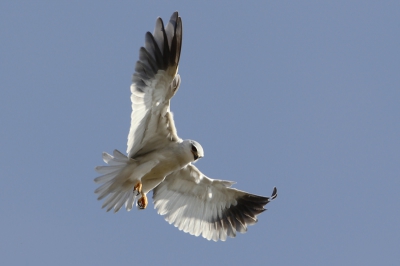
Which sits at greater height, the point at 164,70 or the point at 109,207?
the point at 164,70

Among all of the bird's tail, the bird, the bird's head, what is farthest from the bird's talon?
the bird's head

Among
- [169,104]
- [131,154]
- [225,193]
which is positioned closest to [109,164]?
[131,154]

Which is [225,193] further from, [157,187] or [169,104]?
[169,104]

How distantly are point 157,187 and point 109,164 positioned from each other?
1370 millimetres

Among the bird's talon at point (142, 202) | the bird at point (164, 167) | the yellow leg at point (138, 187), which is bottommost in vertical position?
the bird's talon at point (142, 202)

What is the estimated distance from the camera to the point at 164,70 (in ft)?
30.8

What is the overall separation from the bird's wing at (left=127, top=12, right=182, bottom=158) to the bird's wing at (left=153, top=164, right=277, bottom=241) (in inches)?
56.1

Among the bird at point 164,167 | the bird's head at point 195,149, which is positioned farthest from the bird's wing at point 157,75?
the bird's head at point 195,149

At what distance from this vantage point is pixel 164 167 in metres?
9.77

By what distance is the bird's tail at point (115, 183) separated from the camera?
9.57m

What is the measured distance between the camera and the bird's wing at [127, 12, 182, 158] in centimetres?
933

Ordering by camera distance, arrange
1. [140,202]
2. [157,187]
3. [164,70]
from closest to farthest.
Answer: [164,70]
[140,202]
[157,187]

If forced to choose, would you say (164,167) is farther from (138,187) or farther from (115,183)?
(115,183)

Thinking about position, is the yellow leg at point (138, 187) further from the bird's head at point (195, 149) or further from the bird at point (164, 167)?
the bird's head at point (195, 149)
